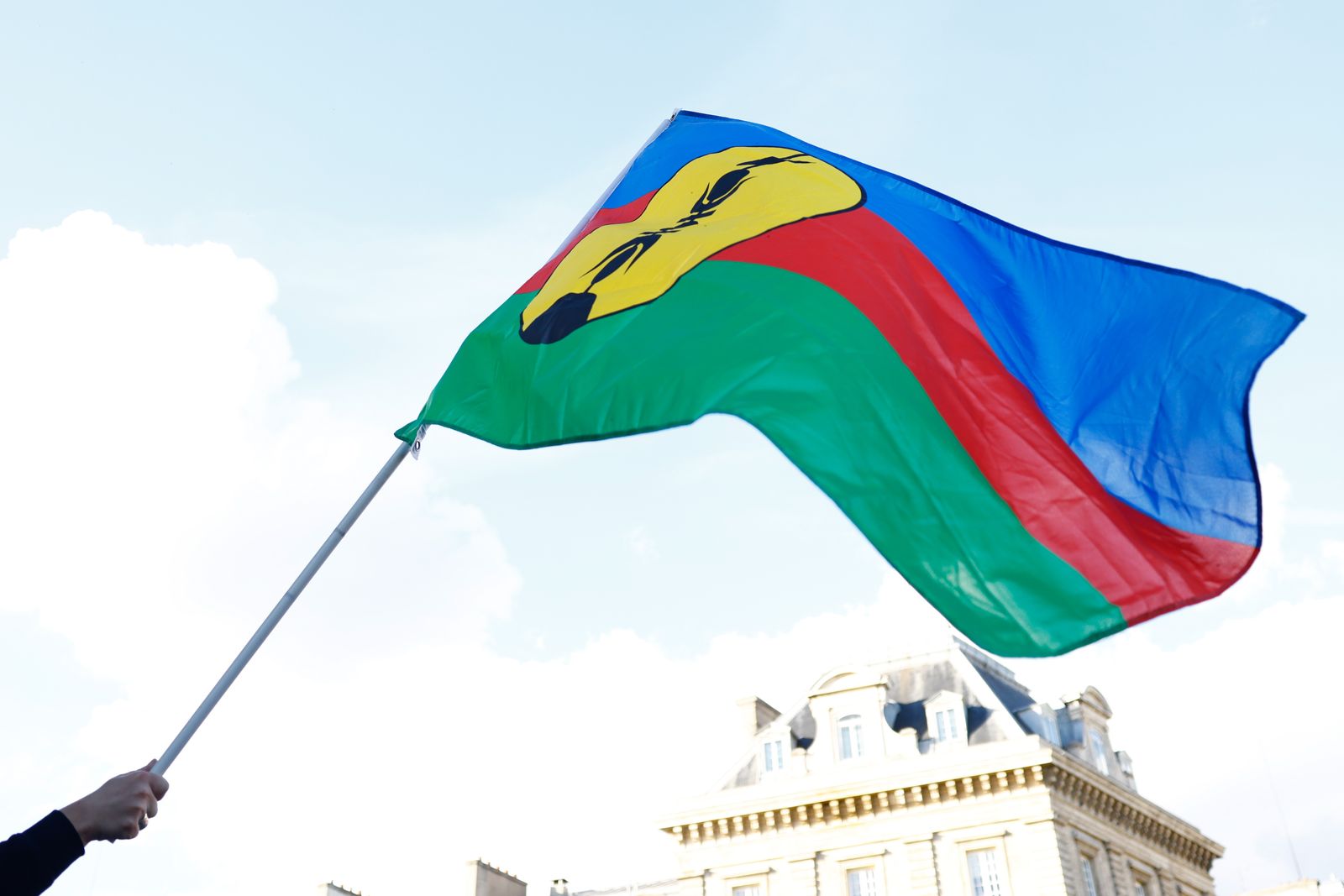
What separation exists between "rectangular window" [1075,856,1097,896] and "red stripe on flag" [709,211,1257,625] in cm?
3637

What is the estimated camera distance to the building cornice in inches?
1607

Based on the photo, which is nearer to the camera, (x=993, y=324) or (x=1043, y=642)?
(x=1043, y=642)

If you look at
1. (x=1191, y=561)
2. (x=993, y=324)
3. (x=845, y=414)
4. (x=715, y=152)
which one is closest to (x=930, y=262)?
(x=993, y=324)

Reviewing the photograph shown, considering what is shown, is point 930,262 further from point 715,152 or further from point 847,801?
point 847,801

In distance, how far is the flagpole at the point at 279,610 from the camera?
6098 mm

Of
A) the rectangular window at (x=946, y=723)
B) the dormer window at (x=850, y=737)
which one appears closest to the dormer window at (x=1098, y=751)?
the rectangular window at (x=946, y=723)

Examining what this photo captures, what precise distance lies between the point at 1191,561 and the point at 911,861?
35.9 m

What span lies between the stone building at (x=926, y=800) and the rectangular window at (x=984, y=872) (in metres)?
0.04

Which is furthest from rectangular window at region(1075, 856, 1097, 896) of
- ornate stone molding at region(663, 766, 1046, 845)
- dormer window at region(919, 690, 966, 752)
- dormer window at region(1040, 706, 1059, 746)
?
dormer window at region(919, 690, 966, 752)

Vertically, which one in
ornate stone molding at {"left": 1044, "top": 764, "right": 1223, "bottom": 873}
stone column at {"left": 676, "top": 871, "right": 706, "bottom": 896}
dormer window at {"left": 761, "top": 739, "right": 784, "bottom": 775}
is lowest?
stone column at {"left": 676, "top": 871, "right": 706, "bottom": 896}

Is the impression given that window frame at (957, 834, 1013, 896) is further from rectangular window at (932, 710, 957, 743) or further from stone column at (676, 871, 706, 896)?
stone column at (676, 871, 706, 896)

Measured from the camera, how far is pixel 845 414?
28.6 feet

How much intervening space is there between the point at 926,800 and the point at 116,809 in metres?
39.3

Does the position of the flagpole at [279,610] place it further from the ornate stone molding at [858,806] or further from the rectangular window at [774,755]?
the rectangular window at [774,755]
